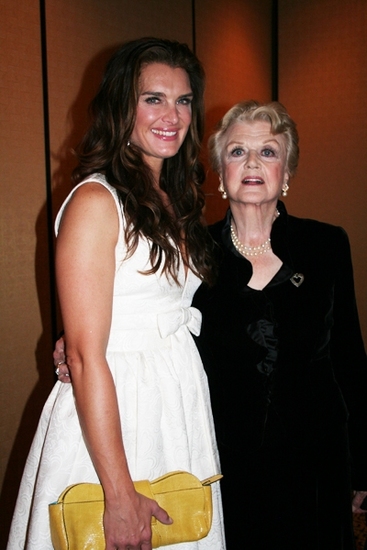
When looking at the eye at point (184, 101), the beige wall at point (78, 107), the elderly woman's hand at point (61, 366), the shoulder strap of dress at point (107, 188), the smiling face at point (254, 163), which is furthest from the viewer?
the beige wall at point (78, 107)

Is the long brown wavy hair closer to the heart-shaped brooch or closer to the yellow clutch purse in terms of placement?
the heart-shaped brooch

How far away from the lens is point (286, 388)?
1.63 metres

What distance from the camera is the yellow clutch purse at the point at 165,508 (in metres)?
1.20

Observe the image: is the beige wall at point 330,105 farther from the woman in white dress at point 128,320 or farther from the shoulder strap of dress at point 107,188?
the shoulder strap of dress at point 107,188

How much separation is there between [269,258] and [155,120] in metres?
0.55

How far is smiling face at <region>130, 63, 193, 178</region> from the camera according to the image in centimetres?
A: 149

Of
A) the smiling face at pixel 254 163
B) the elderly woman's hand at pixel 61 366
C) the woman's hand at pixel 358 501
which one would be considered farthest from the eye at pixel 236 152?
the woman's hand at pixel 358 501

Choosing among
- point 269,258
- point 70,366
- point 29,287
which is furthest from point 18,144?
point 70,366

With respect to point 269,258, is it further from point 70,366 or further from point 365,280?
point 365,280

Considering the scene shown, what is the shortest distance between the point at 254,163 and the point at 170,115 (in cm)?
33

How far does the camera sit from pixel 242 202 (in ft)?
5.72

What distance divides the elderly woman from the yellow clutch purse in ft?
1.30

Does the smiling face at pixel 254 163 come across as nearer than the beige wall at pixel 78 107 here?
Yes

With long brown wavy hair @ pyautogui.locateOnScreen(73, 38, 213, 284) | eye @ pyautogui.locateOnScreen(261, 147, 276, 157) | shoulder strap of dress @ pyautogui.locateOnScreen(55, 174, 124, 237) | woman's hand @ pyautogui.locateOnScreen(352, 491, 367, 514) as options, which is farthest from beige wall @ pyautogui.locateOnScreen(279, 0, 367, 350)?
shoulder strap of dress @ pyautogui.locateOnScreen(55, 174, 124, 237)
